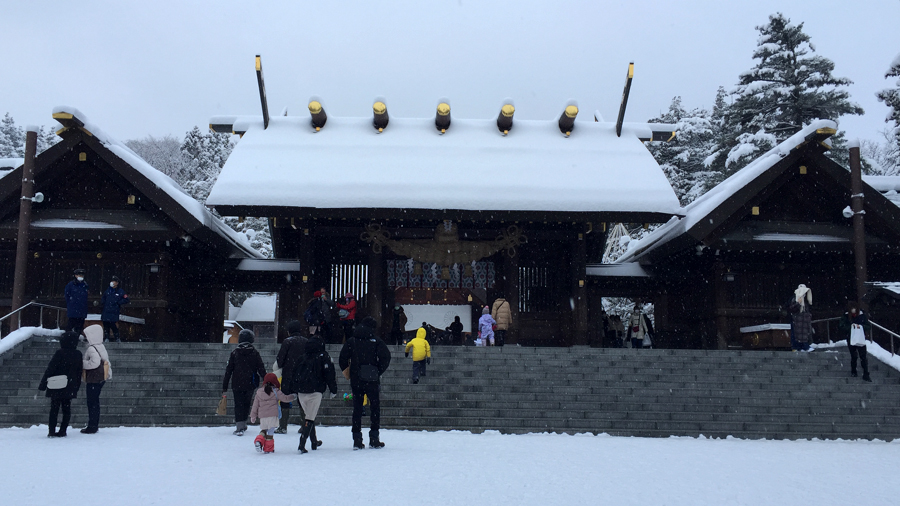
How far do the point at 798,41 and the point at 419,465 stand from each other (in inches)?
988

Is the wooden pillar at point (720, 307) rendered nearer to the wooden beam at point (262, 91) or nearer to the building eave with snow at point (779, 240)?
the building eave with snow at point (779, 240)

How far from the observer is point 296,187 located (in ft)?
51.8

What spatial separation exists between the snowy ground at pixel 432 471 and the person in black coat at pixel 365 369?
0.28 meters

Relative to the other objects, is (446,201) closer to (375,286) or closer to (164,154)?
(375,286)

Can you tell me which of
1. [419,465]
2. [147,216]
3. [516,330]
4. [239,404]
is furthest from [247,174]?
[419,465]

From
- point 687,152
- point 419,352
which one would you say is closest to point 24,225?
point 419,352

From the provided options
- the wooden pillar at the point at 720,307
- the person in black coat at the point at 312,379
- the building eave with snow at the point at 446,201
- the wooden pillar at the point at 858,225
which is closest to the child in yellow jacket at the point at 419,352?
the person in black coat at the point at 312,379

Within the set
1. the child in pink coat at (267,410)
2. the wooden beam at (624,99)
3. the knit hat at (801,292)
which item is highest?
the wooden beam at (624,99)

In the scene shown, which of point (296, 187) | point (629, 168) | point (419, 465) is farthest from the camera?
point (629, 168)

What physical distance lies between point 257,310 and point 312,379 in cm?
3042

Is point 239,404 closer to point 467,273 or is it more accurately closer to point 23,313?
point 467,273

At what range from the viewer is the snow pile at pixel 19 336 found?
1152 cm

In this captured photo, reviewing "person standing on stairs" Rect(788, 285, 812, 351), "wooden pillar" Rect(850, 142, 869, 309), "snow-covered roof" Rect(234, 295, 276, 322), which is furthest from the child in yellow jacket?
"snow-covered roof" Rect(234, 295, 276, 322)

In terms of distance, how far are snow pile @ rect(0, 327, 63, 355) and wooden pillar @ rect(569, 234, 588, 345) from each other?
36.3ft
